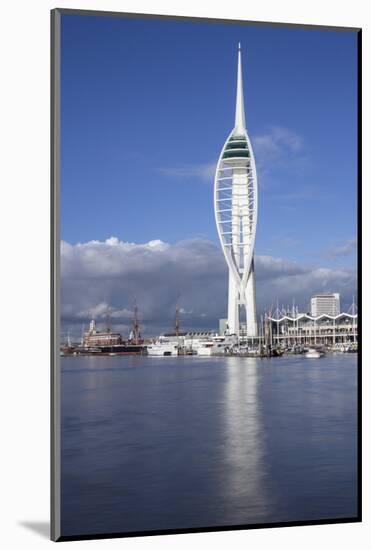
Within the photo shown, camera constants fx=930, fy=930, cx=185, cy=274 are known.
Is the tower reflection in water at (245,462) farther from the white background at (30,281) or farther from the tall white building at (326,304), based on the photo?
the tall white building at (326,304)

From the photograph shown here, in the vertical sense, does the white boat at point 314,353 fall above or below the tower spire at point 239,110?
below

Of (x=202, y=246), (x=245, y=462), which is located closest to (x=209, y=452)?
(x=245, y=462)

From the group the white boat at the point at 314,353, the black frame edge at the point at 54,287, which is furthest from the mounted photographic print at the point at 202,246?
the white boat at the point at 314,353

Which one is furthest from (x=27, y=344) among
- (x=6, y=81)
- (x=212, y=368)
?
(x=212, y=368)

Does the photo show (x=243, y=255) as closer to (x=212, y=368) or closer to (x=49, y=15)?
(x=49, y=15)

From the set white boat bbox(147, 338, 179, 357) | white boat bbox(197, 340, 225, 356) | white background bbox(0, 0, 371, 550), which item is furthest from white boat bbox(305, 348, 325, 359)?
white background bbox(0, 0, 371, 550)

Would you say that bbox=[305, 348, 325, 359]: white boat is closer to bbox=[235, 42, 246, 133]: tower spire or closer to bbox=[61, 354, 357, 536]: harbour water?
bbox=[61, 354, 357, 536]: harbour water
